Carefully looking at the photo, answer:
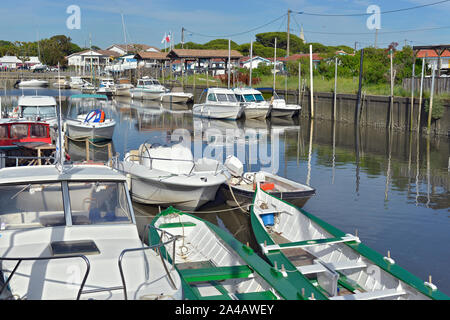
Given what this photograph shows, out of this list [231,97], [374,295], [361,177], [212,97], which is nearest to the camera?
[374,295]

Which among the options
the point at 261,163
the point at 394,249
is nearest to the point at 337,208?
the point at 394,249

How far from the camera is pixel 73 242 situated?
6746 millimetres

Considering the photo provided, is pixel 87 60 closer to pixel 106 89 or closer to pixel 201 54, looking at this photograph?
pixel 106 89

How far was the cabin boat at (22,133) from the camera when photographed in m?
18.7

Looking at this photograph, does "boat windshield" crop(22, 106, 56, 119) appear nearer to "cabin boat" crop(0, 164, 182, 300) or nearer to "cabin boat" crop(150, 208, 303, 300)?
"cabin boat" crop(150, 208, 303, 300)

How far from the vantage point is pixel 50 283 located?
19.4ft

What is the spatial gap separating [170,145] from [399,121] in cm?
2209

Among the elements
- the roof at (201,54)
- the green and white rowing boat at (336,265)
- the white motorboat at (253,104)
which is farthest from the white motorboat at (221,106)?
the green and white rowing boat at (336,265)

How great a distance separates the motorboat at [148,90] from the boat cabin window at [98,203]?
5268cm

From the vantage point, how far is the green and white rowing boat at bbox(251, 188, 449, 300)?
25.4 ft

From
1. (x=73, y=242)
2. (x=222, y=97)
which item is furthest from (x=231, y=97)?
(x=73, y=242)

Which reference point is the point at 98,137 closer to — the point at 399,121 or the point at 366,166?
the point at 366,166

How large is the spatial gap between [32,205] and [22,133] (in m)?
12.9

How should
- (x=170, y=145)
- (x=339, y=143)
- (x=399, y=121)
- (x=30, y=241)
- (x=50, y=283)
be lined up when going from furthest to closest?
(x=399, y=121) → (x=339, y=143) → (x=170, y=145) → (x=30, y=241) → (x=50, y=283)
